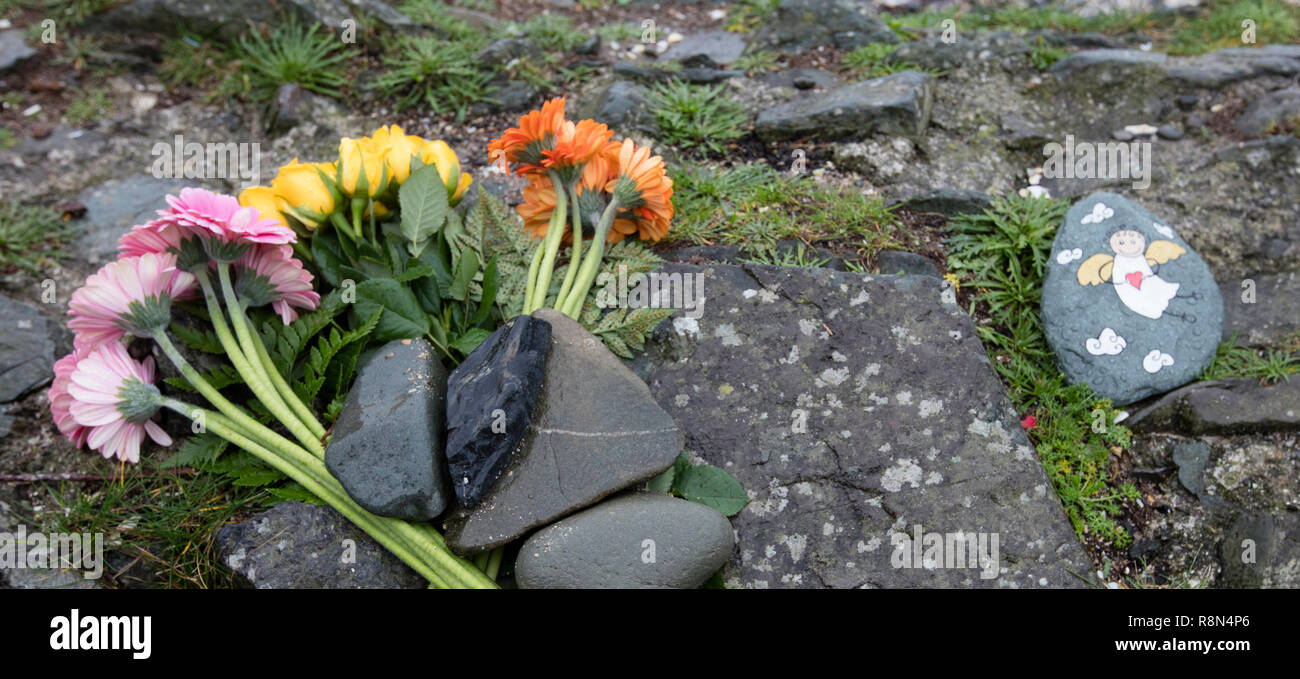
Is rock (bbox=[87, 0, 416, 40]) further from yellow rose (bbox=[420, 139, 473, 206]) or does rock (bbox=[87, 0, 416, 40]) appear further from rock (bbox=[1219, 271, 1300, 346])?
rock (bbox=[1219, 271, 1300, 346])

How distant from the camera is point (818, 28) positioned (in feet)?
17.4

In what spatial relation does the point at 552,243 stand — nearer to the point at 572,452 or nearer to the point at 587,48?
the point at 572,452

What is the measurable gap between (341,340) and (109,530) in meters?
0.99

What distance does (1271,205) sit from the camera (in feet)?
13.5

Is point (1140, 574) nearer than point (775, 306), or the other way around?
point (1140, 574)

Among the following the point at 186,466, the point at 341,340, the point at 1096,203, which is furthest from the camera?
the point at 1096,203

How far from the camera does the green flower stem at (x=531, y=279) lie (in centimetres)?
313

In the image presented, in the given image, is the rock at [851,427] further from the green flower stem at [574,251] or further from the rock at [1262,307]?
the rock at [1262,307]

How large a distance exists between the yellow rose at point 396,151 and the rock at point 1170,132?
3.52 m

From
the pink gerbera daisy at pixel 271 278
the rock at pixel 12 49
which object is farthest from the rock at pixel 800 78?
the rock at pixel 12 49

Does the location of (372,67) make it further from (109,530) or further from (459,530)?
(459,530)

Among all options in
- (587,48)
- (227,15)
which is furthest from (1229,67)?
(227,15)

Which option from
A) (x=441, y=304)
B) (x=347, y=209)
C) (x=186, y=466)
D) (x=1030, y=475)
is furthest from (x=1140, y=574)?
(x=186, y=466)

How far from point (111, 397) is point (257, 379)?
0.40 meters
